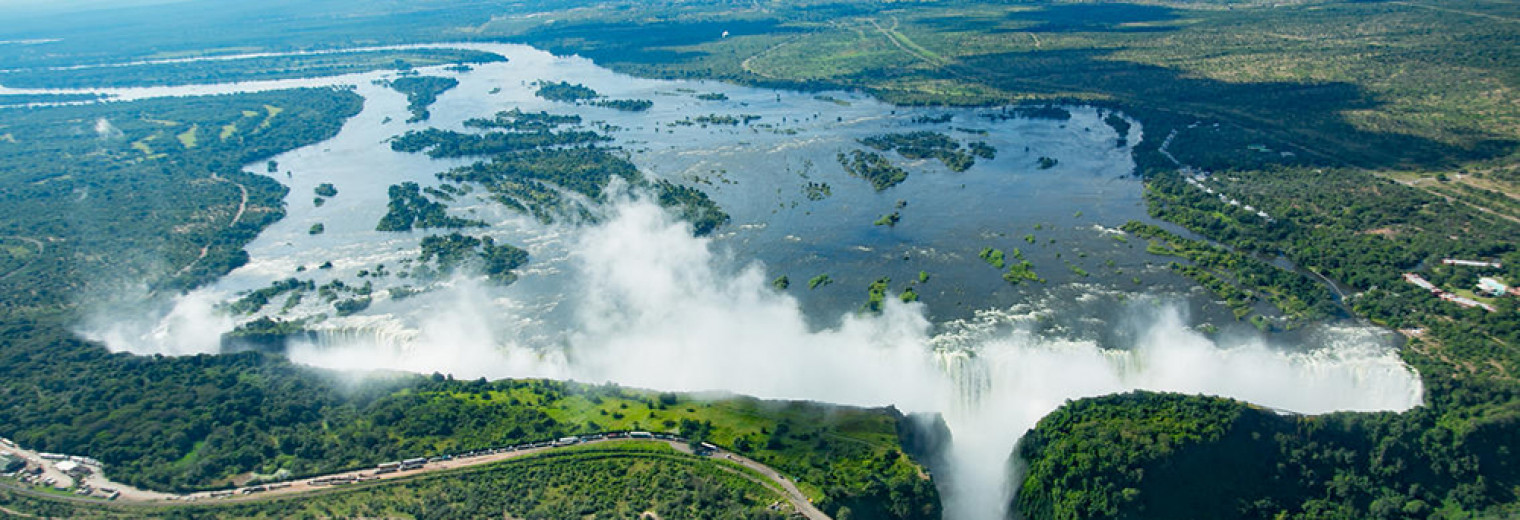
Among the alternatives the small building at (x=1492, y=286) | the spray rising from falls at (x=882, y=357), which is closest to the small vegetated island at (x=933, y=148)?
the spray rising from falls at (x=882, y=357)

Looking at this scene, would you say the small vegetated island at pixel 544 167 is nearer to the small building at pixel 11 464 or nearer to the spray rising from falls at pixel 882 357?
the spray rising from falls at pixel 882 357

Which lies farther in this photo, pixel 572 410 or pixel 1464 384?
pixel 572 410

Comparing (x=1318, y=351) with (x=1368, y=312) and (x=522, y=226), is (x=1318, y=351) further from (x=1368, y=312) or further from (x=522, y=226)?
(x=522, y=226)

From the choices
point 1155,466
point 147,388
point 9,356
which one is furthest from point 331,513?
point 1155,466

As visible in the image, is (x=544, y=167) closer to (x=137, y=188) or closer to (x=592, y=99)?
(x=592, y=99)

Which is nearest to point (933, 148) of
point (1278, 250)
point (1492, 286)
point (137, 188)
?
point (1278, 250)
